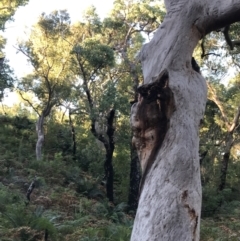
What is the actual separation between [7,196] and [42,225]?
3.28m

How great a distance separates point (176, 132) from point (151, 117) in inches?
10.5

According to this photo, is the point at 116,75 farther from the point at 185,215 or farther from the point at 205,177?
the point at 185,215

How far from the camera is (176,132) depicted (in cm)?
339

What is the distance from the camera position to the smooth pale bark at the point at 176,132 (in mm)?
3080

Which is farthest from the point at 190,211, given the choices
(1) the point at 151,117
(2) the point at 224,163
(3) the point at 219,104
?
(3) the point at 219,104

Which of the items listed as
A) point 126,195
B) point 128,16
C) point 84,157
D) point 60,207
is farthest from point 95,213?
point 128,16

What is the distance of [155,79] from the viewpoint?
369 centimetres

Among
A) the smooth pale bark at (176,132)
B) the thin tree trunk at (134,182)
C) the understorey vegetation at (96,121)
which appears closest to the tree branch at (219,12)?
the smooth pale bark at (176,132)

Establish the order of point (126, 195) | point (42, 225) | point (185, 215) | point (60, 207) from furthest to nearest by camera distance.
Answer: point (126, 195) < point (60, 207) < point (42, 225) < point (185, 215)

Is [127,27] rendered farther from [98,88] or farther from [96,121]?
[96,121]

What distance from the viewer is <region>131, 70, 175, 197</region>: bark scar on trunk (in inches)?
137

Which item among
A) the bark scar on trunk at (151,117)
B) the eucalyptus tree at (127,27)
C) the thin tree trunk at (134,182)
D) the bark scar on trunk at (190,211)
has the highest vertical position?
the eucalyptus tree at (127,27)

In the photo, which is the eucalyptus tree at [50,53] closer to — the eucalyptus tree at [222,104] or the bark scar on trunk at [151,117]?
the eucalyptus tree at [222,104]

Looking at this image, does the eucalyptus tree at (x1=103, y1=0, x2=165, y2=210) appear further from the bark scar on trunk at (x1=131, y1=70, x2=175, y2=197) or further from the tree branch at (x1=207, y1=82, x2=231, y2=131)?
the bark scar on trunk at (x1=131, y1=70, x2=175, y2=197)
